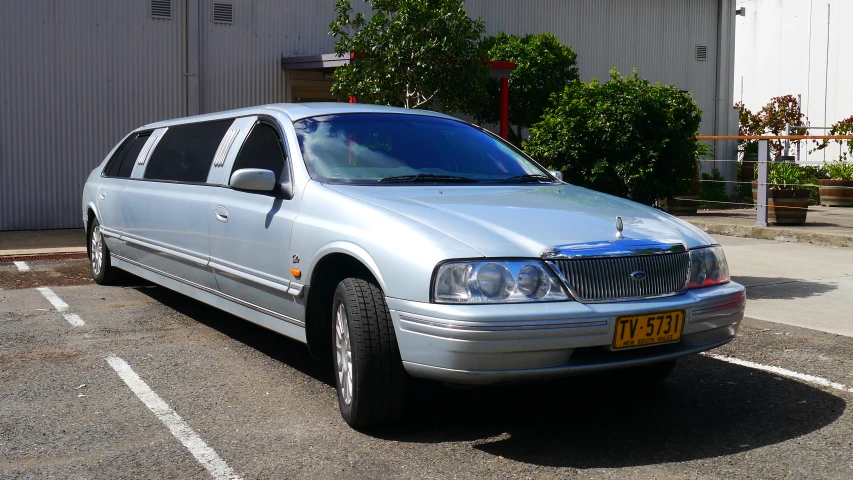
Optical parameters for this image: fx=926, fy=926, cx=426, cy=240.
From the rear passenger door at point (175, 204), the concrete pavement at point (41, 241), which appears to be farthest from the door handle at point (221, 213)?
the concrete pavement at point (41, 241)

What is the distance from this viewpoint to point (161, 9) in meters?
14.3

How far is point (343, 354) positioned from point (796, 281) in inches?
233

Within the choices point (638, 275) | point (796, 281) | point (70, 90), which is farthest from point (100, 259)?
point (796, 281)

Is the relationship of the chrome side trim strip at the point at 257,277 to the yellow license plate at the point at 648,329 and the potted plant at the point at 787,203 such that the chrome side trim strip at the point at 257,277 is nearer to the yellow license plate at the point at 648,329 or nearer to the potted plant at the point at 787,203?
the yellow license plate at the point at 648,329

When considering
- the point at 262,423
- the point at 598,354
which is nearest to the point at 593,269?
the point at 598,354

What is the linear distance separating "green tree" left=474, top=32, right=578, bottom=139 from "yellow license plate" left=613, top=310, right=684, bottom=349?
12.1 m

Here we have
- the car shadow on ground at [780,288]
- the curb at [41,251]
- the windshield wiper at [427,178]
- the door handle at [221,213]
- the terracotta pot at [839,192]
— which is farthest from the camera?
the terracotta pot at [839,192]

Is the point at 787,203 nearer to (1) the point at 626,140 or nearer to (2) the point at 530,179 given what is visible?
(1) the point at 626,140

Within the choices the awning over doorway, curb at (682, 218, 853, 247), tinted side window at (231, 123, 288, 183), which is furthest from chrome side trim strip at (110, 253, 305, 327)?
curb at (682, 218, 853, 247)

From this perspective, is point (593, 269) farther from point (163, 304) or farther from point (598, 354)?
point (163, 304)

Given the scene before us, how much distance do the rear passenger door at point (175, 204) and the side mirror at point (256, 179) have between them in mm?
824

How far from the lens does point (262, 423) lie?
4.38 meters

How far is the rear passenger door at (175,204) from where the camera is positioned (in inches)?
233

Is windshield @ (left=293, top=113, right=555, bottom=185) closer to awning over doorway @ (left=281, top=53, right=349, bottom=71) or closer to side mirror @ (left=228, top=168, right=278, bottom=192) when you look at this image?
side mirror @ (left=228, top=168, right=278, bottom=192)
